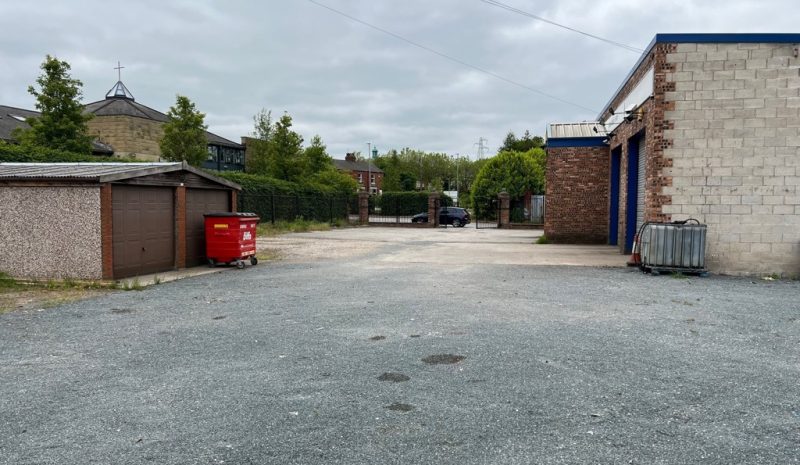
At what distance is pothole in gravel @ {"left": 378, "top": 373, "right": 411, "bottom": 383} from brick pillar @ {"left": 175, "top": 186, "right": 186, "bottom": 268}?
9693 mm

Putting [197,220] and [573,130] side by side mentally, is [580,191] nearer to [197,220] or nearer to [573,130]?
[573,130]

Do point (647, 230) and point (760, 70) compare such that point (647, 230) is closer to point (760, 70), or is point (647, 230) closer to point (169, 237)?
point (760, 70)

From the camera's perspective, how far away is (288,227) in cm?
3017

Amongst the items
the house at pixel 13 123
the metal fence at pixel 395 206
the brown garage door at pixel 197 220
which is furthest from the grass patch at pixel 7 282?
the metal fence at pixel 395 206

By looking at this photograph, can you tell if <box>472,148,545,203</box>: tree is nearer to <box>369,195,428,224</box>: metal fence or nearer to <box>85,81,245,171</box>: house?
<box>369,195,428,224</box>: metal fence

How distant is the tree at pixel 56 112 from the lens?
28625 mm

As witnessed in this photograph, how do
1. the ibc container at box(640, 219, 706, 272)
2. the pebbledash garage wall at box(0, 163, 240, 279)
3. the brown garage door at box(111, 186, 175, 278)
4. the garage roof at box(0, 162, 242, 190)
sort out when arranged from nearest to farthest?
the garage roof at box(0, 162, 242, 190)
the pebbledash garage wall at box(0, 163, 240, 279)
the brown garage door at box(111, 186, 175, 278)
the ibc container at box(640, 219, 706, 272)

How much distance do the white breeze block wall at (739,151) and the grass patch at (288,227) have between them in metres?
18.7

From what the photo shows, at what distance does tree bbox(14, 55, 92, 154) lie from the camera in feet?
93.9

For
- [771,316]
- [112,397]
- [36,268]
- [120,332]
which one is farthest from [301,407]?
[36,268]

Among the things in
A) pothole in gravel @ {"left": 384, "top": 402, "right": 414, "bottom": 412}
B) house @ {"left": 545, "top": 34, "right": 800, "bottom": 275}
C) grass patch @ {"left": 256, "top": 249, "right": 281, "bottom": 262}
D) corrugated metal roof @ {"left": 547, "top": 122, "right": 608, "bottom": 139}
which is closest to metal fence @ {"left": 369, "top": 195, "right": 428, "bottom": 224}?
corrugated metal roof @ {"left": 547, "top": 122, "right": 608, "bottom": 139}

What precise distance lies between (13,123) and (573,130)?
36.1 meters

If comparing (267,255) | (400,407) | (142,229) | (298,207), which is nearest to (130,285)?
(142,229)

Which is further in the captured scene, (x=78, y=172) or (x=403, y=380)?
(x=78, y=172)
